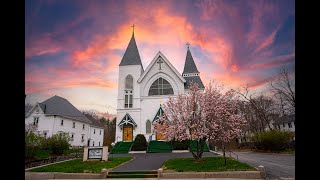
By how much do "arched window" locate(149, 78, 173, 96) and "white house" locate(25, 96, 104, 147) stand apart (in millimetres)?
5807

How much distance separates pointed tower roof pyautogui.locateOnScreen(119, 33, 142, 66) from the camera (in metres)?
21.5

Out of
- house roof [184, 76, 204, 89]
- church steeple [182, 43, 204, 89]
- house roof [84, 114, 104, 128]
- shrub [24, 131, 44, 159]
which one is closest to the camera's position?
shrub [24, 131, 44, 159]

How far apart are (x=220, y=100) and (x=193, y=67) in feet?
37.3

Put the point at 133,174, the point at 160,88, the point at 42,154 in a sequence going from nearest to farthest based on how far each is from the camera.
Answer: the point at 133,174
the point at 42,154
the point at 160,88

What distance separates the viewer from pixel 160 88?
20.1 metres

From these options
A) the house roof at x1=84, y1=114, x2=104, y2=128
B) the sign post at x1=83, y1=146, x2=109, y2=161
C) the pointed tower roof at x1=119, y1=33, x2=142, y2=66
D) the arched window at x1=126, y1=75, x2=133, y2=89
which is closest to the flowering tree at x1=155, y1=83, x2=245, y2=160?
the sign post at x1=83, y1=146, x2=109, y2=161

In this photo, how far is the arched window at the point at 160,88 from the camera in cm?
2008

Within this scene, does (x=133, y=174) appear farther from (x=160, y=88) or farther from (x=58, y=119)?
(x=160, y=88)

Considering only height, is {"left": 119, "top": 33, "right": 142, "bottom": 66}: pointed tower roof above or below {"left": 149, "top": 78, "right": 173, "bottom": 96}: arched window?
above

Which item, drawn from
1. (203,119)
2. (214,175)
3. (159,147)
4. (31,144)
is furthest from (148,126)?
(214,175)

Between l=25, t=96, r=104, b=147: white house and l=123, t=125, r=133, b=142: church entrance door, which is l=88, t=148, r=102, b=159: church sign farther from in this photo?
l=123, t=125, r=133, b=142: church entrance door

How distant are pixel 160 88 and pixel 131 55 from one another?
4445 millimetres
